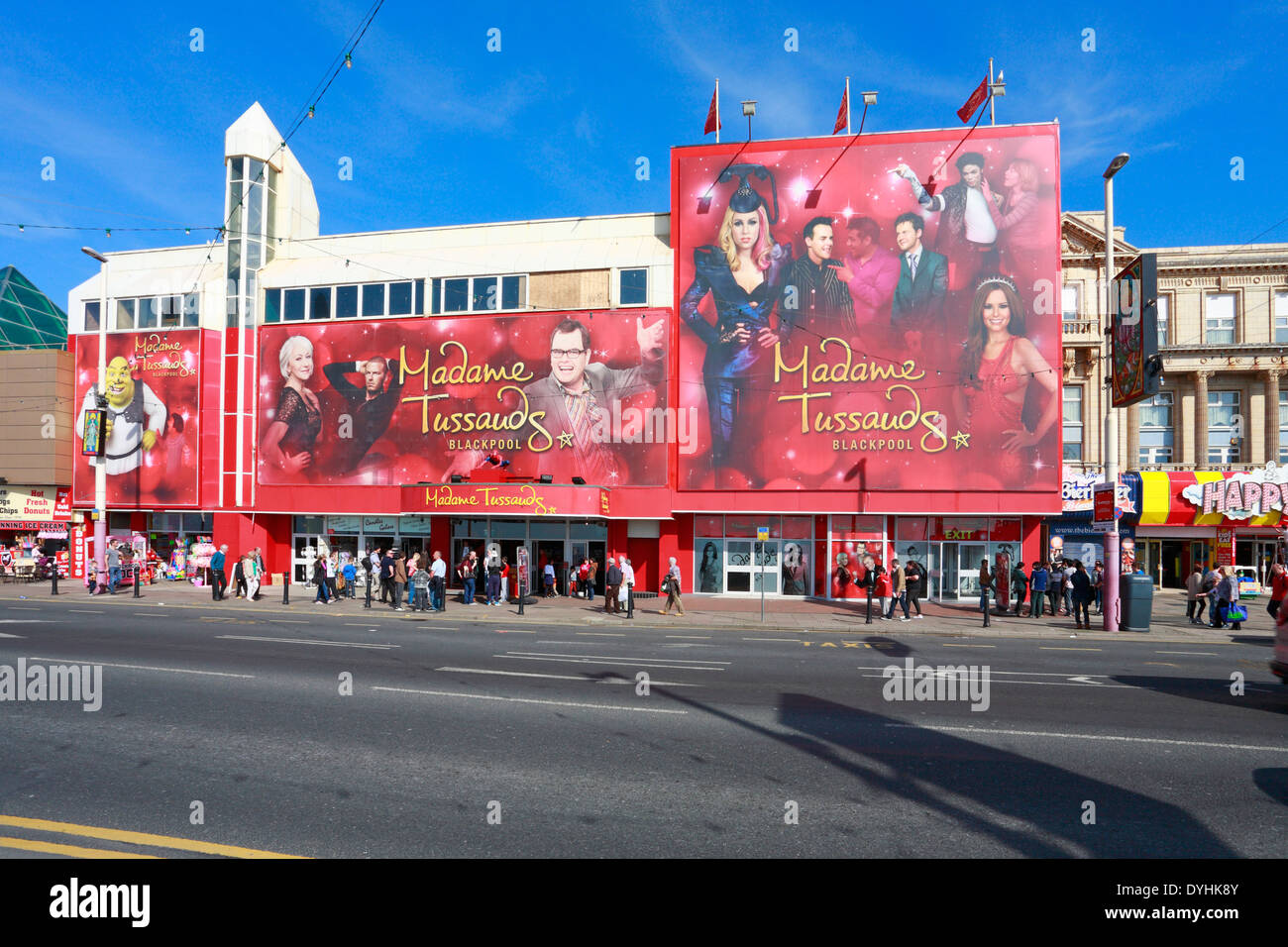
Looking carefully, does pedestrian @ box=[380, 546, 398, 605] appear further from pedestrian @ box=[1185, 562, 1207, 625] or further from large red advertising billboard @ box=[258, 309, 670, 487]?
pedestrian @ box=[1185, 562, 1207, 625]

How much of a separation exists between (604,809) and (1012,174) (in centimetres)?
2811

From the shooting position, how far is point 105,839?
565 cm

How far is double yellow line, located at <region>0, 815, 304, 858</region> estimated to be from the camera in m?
5.36

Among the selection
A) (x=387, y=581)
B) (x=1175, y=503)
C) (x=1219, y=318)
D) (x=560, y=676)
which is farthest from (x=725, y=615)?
(x=1219, y=318)

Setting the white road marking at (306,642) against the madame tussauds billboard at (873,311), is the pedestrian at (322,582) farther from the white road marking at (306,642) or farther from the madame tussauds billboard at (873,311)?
the madame tussauds billboard at (873,311)

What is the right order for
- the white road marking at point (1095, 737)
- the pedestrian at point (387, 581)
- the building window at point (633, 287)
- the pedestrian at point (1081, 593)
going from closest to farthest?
the white road marking at point (1095, 737)
the pedestrian at point (1081, 593)
the pedestrian at point (387, 581)
the building window at point (633, 287)

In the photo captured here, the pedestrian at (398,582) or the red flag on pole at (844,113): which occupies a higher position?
the red flag on pole at (844,113)

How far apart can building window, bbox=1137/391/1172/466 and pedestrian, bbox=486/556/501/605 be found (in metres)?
30.3

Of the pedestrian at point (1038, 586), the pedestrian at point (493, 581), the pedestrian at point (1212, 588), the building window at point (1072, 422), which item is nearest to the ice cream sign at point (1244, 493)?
the building window at point (1072, 422)

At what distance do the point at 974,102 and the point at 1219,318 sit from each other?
19.3 metres

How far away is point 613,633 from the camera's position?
19062 millimetres

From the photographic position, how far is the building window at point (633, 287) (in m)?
29.2

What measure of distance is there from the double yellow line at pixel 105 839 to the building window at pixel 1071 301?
125 ft
